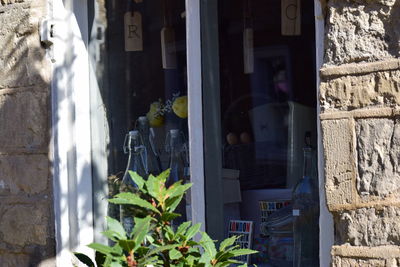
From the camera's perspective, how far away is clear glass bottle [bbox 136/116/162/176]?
4301mm

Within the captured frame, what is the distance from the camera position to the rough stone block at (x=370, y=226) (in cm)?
300

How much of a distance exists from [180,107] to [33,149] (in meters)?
0.86

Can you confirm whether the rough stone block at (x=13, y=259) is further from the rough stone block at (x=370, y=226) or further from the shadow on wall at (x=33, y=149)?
the rough stone block at (x=370, y=226)

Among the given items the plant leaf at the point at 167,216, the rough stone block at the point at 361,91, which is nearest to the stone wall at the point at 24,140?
the rough stone block at the point at 361,91

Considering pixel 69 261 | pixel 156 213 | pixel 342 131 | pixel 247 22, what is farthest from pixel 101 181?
pixel 156 213

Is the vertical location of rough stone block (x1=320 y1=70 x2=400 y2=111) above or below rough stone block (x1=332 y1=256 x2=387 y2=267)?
above

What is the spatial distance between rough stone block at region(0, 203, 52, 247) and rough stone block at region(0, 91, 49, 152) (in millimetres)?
342

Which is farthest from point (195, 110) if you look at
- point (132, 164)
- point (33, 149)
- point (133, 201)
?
point (133, 201)

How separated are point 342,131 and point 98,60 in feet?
6.07

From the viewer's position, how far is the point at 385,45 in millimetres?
3062

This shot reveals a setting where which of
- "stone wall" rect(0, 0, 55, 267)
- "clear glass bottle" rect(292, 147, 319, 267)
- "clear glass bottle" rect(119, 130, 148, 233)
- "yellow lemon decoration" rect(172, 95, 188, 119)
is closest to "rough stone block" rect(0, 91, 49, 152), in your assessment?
"stone wall" rect(0, 0, 55, 267)

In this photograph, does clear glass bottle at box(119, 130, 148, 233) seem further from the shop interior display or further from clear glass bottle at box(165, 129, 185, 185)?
clear glass bottle at box(165, 129, 185, 185)

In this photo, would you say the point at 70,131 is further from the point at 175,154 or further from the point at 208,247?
the point at 208,247

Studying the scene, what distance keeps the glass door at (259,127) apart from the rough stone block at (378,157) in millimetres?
639
